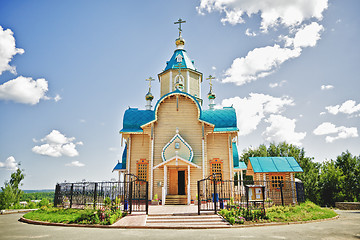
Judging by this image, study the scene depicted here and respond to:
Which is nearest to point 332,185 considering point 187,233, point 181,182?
point 181,182

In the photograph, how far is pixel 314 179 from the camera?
99.1 feet

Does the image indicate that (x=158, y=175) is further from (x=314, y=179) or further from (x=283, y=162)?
(x=314, y=179)

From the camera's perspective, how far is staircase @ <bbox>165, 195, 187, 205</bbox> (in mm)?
14812

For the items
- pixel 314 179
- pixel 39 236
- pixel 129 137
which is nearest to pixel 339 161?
pixel 314 179

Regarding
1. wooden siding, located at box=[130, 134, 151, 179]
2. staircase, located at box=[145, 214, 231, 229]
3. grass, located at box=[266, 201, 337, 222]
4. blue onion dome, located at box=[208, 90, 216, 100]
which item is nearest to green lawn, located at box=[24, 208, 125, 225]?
staircase, located at box=[145, 214, 231, 229]

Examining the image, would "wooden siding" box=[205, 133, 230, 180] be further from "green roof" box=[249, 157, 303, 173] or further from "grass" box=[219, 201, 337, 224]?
"grass" box=[219, 201, 337, 224]

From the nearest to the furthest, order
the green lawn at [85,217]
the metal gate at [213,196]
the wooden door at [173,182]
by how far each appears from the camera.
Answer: the green lawn at [85,217]
the metal gate at [213,196]
the wooden door at [173,182]

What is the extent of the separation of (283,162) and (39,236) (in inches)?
607

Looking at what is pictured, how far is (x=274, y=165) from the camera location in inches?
674

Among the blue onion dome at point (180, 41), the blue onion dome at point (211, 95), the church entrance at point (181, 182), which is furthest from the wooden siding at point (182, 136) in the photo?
the blue onion dome at point (180, 41)

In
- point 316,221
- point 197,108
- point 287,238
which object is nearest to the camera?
point 287,238

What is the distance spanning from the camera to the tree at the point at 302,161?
29.0 m

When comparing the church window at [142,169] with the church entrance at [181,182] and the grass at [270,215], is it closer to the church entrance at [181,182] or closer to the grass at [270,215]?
the church entrance at [181,182]

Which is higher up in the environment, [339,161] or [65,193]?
[339,161]
